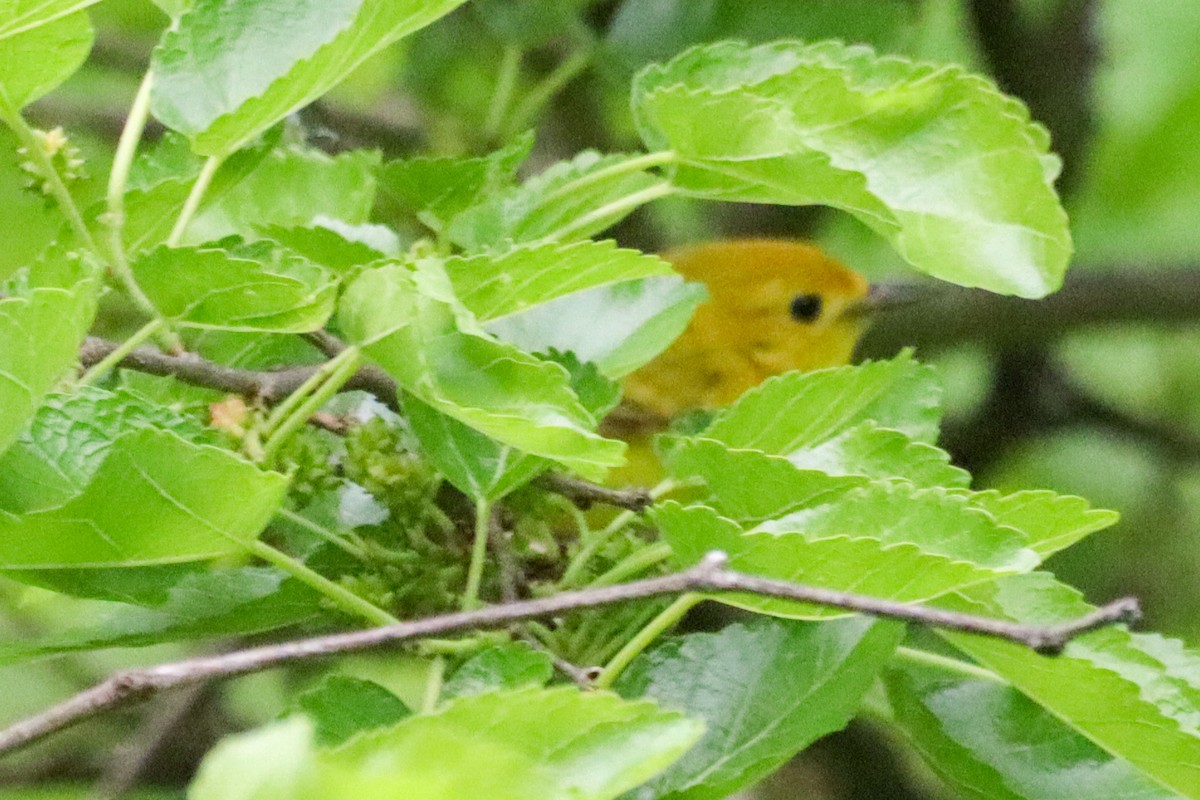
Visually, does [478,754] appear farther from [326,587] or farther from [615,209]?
[615,209]

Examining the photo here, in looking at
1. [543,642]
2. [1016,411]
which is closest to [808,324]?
[1016,411]

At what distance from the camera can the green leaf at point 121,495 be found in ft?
2.16

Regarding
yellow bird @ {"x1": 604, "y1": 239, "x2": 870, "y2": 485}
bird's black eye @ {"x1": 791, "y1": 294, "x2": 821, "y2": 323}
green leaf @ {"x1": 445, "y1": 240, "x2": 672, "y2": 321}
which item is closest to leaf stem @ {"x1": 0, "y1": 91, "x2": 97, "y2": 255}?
green leaf @ {"x1": 445, "y1": 240, "x2": 672, "y2": 321}

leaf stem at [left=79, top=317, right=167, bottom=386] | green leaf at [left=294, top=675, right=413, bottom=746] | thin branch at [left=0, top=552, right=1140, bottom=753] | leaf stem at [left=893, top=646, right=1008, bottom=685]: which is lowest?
leaf stem at [left=893, top=646, right=1008, bottom=685]

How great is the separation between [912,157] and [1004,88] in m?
1.35

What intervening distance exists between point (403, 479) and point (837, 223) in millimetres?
1905

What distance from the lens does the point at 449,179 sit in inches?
36.9

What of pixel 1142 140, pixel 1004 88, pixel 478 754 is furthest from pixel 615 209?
pixel 1142 140

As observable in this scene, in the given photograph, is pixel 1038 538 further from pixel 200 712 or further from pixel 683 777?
pixel 200 712

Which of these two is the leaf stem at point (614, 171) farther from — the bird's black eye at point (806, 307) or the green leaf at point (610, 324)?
the bird's black eye at point (806, 307)

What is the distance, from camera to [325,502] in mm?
840

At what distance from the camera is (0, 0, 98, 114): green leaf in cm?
71

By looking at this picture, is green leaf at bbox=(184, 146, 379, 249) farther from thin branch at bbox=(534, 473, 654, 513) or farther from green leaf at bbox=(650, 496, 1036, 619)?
green leaf at bbox=(650, 496, 1036, 619)

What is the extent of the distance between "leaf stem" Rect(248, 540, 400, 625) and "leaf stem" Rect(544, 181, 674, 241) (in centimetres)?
24
